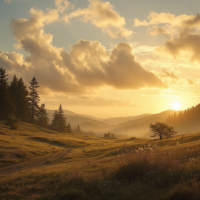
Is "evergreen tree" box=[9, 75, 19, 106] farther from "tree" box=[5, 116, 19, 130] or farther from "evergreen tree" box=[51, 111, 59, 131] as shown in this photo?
"evergreen tree" box=[51, 111, 59, 131]

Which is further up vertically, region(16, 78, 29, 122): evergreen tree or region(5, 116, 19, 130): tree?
region(16, 78, 29, 122): evergreen tree

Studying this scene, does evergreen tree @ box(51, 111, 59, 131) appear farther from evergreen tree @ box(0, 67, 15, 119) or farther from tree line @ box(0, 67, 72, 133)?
evergreen tree @ box(0, 67, 15, 119)

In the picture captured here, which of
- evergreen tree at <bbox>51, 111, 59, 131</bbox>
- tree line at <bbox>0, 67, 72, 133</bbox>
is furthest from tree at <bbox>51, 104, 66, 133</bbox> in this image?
tree line at <bbox>0, 67, 72, 133</bbox>

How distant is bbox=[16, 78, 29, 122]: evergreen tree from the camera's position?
73.8 m

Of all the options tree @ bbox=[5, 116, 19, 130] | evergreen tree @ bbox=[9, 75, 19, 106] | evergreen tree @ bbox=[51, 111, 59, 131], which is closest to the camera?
tree @ bbox=[5, 116, 19, 130]

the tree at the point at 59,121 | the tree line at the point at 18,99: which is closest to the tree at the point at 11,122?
the tree line at the point at 18,99

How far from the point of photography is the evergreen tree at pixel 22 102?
73.8 metres

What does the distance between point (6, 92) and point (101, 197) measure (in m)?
67.0

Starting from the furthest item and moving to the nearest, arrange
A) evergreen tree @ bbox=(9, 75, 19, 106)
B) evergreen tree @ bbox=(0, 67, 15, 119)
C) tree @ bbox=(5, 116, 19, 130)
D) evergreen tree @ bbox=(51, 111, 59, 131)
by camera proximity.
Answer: evergreen tree @ bbox=(51, 111, 59, 131), evergreen tree @ bbox=(9, 75, 19, 106), evergreen tree @ bbox=(0, 67, 15, 119), tree @ bbox=(5, 116, 19, 130)

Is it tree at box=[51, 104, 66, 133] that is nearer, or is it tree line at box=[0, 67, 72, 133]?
tree line at box=[0, 67, 72, 133]

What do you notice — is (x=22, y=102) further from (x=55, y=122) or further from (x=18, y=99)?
(x=55, y=122)

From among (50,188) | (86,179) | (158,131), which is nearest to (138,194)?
(86,179)

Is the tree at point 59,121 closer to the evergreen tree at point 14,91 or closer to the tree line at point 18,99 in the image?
the tree line at point 18,99

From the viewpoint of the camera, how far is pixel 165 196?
6.05 metres
